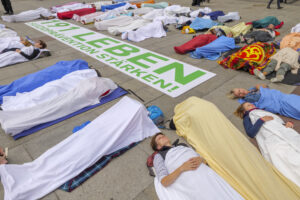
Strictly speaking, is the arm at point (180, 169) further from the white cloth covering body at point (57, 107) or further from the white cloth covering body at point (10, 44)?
the white cloth covering body at point (10, 44)

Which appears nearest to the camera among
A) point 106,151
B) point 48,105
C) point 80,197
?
point 80,197

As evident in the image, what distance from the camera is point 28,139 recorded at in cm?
334

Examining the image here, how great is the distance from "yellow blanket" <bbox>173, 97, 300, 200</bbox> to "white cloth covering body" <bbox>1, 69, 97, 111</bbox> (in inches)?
99.1

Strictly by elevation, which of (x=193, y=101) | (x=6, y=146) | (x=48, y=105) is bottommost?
(x=6, y=146)

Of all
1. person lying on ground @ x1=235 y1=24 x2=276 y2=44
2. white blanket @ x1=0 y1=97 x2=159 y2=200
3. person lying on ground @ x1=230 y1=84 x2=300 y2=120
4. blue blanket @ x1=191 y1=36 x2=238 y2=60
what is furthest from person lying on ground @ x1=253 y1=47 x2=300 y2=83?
white blanket @ x1=0 y1=97 x2=159 y2=200

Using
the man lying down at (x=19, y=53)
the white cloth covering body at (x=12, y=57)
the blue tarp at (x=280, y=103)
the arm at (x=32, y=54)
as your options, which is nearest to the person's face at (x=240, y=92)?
the blue tarp at (x=280, y=103)

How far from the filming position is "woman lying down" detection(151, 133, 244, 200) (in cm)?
209

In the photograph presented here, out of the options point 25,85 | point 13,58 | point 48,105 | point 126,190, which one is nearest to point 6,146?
point 48,105

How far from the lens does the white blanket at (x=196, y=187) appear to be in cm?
206

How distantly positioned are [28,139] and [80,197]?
157 centimetres

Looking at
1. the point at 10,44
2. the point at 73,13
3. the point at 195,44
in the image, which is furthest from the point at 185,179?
the point at 73,13

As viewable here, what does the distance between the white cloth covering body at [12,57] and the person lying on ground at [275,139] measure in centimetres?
617

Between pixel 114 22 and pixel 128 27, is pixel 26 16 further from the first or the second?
pixel 128 27

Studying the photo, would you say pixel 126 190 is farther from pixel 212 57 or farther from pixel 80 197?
pixel 212 57
